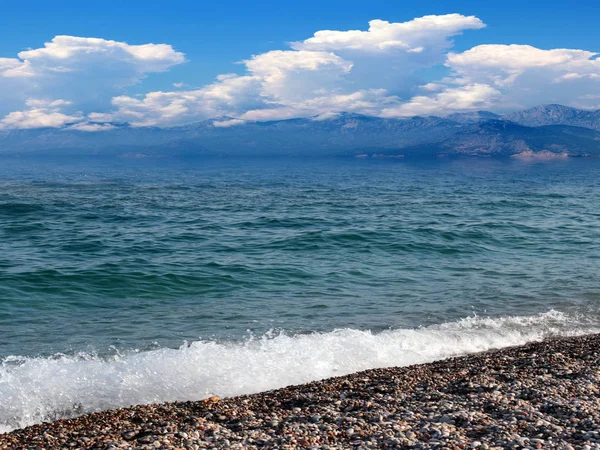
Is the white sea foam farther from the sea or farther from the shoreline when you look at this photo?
the shoreline

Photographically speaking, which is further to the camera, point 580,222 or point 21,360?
point 580,222

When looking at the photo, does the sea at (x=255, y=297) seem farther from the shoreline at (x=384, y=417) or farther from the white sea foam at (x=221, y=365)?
the shoreline at (x=384, y=417)

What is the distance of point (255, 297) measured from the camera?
78.7 ft

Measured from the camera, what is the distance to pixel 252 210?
52312mm

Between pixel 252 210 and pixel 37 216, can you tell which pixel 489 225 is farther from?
pixel 37 216

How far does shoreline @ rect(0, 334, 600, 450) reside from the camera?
9805 millimetres

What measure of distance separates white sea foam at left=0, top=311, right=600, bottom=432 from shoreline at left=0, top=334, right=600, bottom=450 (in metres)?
1.98

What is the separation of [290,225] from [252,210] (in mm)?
10326

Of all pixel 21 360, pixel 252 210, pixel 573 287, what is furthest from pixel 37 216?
pixel 573 287

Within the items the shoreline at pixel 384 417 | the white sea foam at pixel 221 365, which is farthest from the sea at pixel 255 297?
the shoreline at pixel 384 417

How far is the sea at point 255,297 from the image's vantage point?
628 inches

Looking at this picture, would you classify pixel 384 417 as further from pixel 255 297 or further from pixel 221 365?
pixel 255 297

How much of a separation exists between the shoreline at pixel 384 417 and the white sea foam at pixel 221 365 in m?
1.98

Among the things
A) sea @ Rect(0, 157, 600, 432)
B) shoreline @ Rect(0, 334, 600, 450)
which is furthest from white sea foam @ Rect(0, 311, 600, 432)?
shoreline @ Rect(0, 334, 600, 450)
